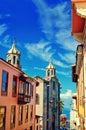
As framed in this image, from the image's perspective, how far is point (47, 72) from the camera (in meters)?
73.3

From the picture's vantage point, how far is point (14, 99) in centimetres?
2698

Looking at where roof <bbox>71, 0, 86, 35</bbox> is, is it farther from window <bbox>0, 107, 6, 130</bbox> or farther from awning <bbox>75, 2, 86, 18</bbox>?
window <bbox>0, 107, 6, 130</bbox>

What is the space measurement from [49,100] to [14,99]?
4102 centimetres

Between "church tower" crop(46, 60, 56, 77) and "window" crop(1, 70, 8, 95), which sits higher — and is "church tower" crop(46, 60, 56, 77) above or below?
above

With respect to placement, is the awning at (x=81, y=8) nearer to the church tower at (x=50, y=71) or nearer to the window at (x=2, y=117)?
the window at (x=2, y=117)

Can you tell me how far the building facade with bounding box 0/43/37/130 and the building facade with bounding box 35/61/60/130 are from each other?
25157 millimetres

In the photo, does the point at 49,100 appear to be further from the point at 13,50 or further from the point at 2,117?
the point at 2,117

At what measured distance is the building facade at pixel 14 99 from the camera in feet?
76.1

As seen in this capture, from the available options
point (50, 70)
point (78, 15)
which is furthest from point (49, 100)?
point (78, 15)

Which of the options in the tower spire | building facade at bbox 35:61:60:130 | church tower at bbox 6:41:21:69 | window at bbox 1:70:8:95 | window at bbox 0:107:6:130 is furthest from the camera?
the tower spire

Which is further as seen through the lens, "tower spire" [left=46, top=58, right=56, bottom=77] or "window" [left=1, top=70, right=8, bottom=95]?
"tower spire" [left=46, top=58, right=56, bottom=77]

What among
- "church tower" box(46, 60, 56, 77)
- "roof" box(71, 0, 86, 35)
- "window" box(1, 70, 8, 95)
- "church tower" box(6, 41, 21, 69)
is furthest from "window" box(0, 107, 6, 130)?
"church tower" box(46, 60, 56, 77)

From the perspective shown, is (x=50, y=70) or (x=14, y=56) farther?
(x=50, y=70)

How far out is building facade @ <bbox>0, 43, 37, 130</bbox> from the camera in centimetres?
2320
